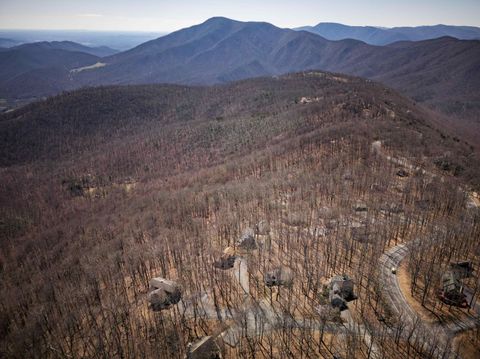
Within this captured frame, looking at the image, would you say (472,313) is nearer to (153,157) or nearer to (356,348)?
(356,348)

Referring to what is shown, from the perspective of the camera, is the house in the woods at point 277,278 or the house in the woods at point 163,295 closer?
the house in the woods at point 163,295

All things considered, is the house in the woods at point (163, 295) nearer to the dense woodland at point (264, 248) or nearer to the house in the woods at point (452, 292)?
the dense woodland at point (264, 248)

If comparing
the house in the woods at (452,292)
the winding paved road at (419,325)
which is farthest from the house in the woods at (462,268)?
the winding paved road at (419,325)

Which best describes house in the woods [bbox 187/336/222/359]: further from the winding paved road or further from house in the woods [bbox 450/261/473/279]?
house in the woods [bbox 450/261/473/279]

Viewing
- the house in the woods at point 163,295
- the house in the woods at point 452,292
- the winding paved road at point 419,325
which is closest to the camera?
the winding paved road at point 419,325

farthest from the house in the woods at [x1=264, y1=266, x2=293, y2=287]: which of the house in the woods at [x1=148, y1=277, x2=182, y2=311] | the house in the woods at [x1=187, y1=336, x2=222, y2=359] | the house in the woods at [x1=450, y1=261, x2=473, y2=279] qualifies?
the house in the woods at [x1=450, y1=261, x2=473, y2=279]

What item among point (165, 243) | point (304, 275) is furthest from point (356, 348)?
point (165, 243)

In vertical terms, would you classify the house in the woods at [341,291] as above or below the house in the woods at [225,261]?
above
